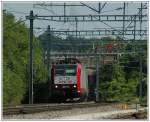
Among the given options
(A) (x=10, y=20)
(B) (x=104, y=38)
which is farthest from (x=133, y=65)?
(A) (x=10, y=20)

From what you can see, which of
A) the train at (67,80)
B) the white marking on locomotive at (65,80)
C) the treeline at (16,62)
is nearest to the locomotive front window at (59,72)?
the train at (67,80)

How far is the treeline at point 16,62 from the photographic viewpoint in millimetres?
23062

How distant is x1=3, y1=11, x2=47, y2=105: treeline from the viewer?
75.7 feet

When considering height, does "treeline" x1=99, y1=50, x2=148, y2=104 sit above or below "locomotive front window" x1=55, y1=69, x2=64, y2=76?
below

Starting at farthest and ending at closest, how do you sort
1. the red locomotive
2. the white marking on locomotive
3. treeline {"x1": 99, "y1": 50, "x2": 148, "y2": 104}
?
1. treeline {"x1": 99, "y1": 50, "x2": 148, "y2": 104}
2. the white marking on locomotive
3. the red locomotive

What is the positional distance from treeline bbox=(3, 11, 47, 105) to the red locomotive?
1.79 meters

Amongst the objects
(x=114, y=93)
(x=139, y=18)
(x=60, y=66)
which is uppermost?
(x=139, y=18)

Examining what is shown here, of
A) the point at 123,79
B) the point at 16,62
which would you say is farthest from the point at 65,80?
the point at 123,79

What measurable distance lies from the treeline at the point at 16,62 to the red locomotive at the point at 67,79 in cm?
179

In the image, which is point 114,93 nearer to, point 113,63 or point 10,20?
point 113,63

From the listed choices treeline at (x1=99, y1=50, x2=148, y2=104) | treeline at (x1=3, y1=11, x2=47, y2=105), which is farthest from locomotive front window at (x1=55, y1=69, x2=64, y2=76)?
treeline at (x1=99, y1=50, x2=148, y2=104)

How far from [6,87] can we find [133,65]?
1599 cm

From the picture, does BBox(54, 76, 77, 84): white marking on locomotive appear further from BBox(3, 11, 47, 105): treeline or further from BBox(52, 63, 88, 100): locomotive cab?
BBox(3, 11, 47, 105): treeline

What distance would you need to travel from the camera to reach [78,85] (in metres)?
23.4
